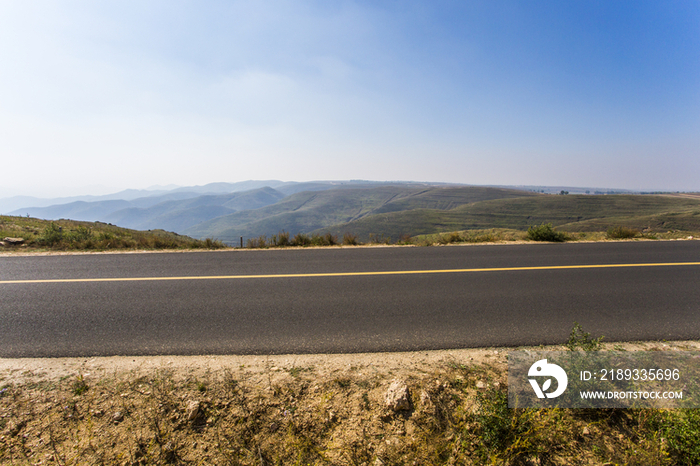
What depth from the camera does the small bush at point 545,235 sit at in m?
11.2

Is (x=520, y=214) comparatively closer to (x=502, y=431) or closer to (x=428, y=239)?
(x=428, y=239)

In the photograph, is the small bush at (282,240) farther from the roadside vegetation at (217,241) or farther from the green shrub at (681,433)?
the green shrub at (681,433)

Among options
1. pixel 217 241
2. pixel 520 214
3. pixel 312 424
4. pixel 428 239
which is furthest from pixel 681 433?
pixel 520 214

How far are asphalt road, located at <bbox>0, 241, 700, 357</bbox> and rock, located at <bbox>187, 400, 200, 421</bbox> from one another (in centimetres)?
100

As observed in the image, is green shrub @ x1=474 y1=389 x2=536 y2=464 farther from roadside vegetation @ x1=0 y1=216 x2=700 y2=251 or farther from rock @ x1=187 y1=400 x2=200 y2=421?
roadside vegetation @ x1=0 y1=216 x2=700 y2=251

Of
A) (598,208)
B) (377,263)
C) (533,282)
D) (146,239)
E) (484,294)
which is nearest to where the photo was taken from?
(484,294)

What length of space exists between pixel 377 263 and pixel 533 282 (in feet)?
12.2

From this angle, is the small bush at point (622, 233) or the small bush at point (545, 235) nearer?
the small bush at point (545, 235)

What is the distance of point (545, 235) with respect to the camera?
11.1 m

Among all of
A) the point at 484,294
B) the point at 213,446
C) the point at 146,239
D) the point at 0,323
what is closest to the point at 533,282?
the point at 484,294

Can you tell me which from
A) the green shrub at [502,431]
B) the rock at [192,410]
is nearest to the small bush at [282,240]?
the rock at [192,410]

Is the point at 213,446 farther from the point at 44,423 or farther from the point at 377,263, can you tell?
the point at 377,263

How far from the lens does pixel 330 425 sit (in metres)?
2.66

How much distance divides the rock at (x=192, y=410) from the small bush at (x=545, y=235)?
12.4m
